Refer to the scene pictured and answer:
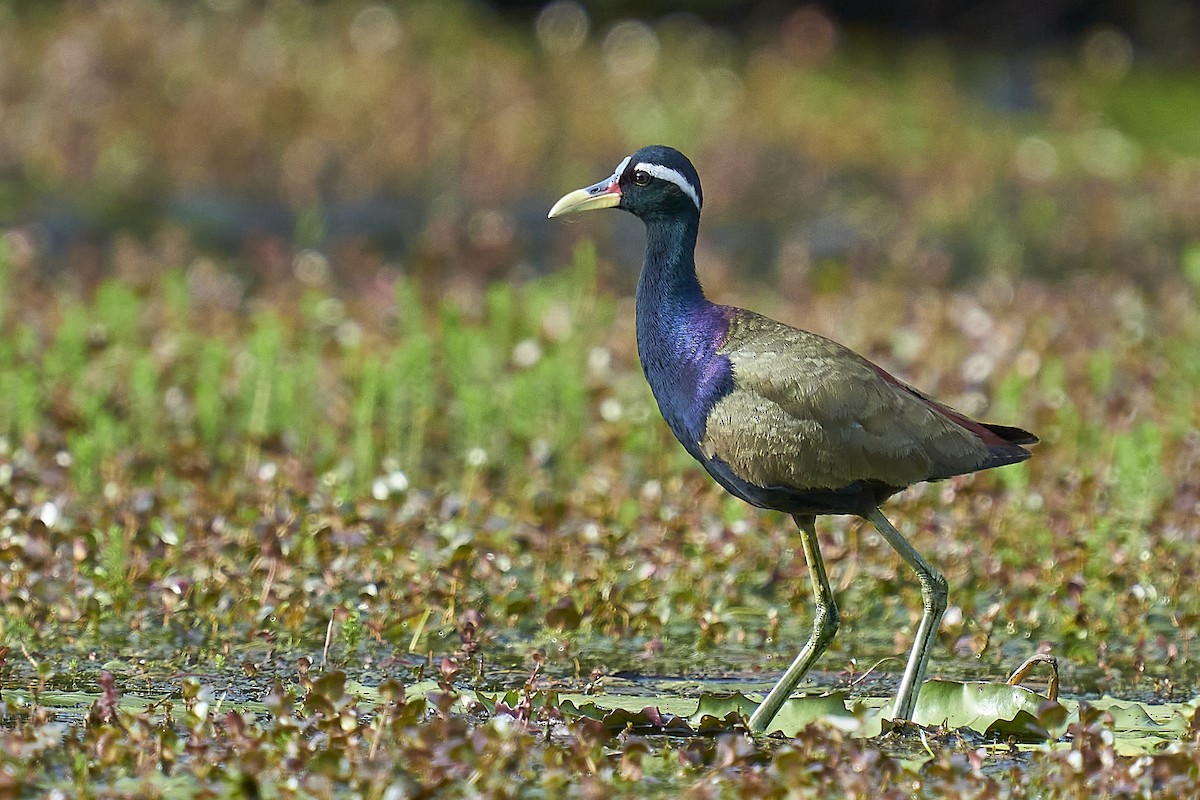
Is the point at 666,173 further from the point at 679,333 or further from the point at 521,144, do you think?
the point at 521,144

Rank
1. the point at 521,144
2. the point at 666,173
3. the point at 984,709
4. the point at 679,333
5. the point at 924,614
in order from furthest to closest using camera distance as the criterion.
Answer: the point at 521,144, the point at 666,173, the point at 679,333, the point at 924,614, the point at 984,709

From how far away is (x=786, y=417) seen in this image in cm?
518

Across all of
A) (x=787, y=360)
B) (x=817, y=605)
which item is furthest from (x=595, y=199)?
(x=817, y=605)

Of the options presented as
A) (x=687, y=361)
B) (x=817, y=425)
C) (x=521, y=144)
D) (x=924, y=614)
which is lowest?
(x=924, y=614)

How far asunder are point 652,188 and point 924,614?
1413 mm

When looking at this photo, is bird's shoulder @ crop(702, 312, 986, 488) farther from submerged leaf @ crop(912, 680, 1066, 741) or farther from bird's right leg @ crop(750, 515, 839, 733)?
submerged leaf @ crop(912, 680, 1066, 741)

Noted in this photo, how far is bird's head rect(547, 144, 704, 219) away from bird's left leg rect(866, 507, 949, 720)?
1045 millimetres

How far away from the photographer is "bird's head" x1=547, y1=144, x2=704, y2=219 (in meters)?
5.58

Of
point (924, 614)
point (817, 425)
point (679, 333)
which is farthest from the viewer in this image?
point (679, 333)

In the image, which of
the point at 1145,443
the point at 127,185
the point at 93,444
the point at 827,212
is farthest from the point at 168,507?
the point at 827,212

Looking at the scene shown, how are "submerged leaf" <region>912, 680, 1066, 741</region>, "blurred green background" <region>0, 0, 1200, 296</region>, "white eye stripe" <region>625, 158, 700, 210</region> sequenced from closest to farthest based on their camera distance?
1. "submerged leaf" <region>912, 680, 1066, 741</region>
2. "white eye stripe" <region>625, 158, 700, 210</region>
3. "blurred green background" <region>0, 0, 1200, 296</region>

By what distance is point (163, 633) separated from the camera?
5945 millimetres

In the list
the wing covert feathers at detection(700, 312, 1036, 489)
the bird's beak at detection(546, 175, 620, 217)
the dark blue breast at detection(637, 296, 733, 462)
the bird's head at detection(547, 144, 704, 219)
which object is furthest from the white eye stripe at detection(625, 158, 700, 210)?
the wing covert feathers at detection(700, 312, 1036, 489)

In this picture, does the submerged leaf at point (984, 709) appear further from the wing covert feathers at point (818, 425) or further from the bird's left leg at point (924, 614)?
the wing covert feathers at point (818, 425)
